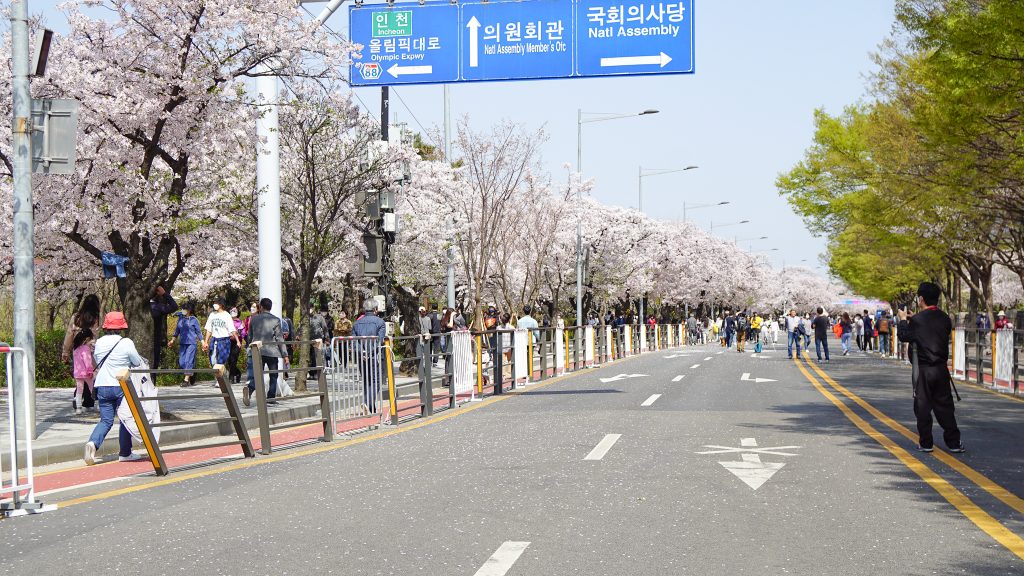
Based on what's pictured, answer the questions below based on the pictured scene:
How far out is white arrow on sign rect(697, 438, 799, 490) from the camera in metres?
8.88

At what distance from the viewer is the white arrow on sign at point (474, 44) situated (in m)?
18.5

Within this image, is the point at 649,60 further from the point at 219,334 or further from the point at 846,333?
the point at 846,333

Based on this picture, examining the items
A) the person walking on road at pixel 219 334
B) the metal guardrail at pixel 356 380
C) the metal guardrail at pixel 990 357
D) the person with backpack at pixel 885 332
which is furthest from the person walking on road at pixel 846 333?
the metal guardrail at pixel 356 380

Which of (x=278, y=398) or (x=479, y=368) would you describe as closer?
(x=278, y=398)

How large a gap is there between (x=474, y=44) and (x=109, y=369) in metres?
9.56

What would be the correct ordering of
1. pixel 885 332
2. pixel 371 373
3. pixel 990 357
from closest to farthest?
1. pixel 371 373
2. pixel 990 357
3. pixel 885 332

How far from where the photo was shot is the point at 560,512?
7406mm

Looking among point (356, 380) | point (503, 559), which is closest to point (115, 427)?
point (356, 380)

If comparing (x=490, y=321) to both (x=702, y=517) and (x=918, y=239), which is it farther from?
(x=702, y=517)

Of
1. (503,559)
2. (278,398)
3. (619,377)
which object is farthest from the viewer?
(619,377)

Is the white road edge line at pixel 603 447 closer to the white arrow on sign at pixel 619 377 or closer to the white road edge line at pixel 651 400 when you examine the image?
the white road edge line at pixel 651 400

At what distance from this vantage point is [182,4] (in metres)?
14.4

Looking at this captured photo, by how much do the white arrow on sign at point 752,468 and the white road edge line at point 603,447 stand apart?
1092 millimetres

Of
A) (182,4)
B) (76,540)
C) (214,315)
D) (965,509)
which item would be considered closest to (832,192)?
(214,315)
